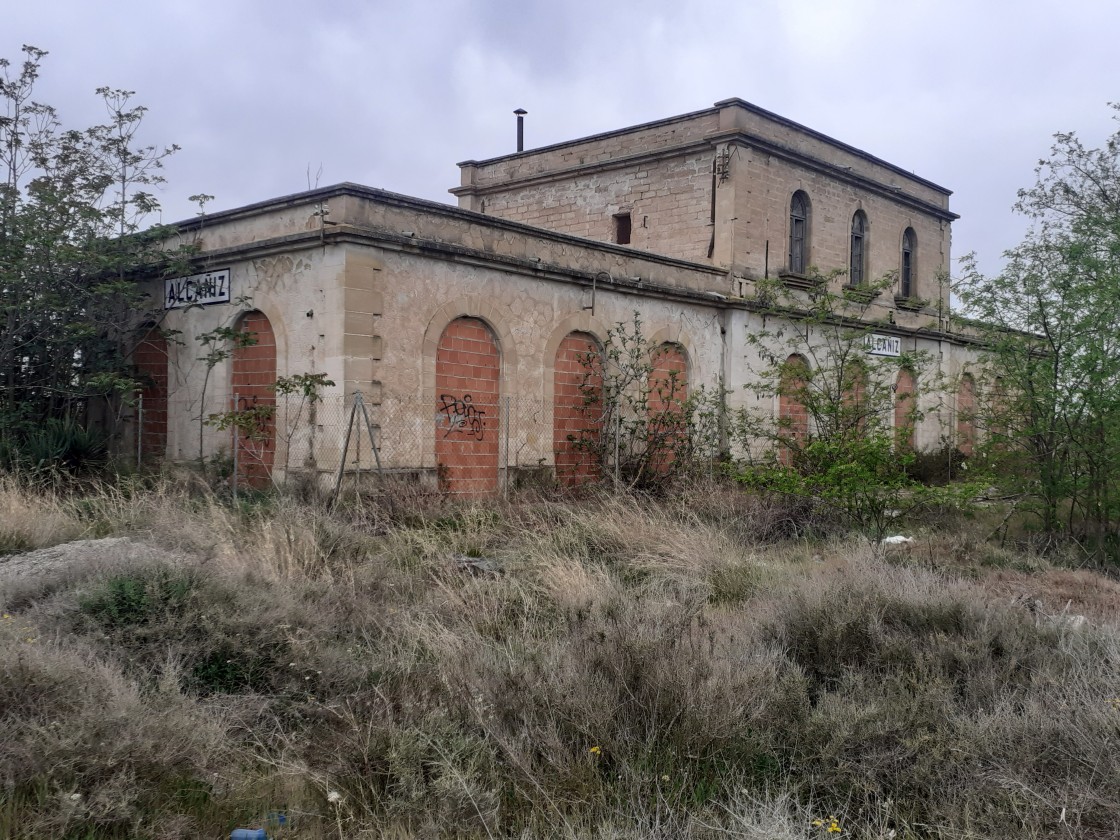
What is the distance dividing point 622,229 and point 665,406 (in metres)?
6.68

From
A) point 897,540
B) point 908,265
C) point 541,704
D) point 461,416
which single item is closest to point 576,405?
point 461,416

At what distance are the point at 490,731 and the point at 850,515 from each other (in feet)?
25.4

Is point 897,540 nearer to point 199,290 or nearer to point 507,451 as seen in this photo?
point 507,451

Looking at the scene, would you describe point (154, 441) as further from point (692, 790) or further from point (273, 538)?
point (692, 790)

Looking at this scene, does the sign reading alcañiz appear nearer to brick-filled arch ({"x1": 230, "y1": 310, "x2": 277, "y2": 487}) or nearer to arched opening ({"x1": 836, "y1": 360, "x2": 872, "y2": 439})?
brick-filled arch ({"x1": 230, "y1": 310, "x2": 277, "y2": 487})

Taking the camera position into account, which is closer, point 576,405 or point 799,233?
point 576,405

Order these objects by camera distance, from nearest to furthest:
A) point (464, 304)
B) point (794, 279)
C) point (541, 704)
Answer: point (541, 704)
point (464, 304)
point (794, 279)

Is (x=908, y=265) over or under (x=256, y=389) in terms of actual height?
over

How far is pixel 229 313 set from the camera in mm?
13336

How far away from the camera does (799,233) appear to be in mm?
20844

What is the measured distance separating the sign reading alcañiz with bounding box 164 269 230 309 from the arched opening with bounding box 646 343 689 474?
21.3ft

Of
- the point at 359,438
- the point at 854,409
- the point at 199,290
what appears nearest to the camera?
the point at 359,438

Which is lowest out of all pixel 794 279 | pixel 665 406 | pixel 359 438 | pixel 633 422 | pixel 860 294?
pixel 359 438

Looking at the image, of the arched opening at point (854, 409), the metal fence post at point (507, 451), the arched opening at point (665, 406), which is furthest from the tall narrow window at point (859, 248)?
the metal fence post at point (507, 451)
